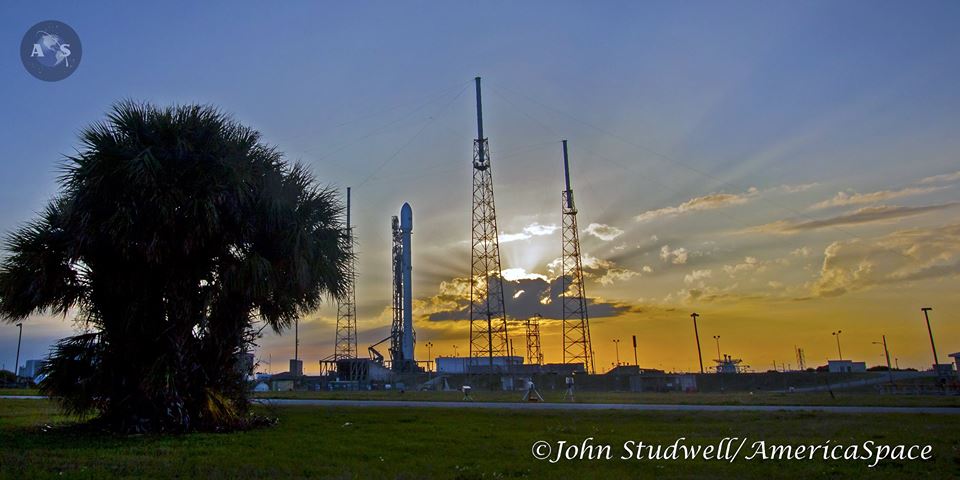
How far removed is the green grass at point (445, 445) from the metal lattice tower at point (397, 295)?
7544 cm

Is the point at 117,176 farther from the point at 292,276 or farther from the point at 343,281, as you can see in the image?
the point at 343,281

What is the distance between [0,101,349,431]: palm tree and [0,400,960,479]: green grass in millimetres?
1919

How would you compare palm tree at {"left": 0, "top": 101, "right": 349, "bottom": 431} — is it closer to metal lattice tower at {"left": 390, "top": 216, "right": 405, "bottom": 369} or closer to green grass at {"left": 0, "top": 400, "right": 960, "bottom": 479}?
green grass at {"left": 0, "top": 400, "right": 960, "bottom": 479}

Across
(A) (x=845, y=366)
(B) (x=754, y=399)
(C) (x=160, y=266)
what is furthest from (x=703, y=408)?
(A) (x=845, y=366)

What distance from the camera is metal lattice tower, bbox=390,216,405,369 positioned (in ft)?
327

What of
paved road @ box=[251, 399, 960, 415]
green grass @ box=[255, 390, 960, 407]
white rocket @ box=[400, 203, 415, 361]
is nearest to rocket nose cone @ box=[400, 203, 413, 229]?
white rocket @ box=[400, 203, 415, 361]

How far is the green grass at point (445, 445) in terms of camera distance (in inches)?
476

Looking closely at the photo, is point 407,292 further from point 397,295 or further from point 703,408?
point 703,408

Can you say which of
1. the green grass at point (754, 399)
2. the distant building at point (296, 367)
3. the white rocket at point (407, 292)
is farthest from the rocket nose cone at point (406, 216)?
the green grass at point (754, 399)

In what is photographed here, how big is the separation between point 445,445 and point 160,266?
37.6 ft

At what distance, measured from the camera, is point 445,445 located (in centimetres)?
1558

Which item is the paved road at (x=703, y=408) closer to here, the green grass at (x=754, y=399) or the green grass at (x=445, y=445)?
the green grass at (x=445, y=445)

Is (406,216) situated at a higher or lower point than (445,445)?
higher

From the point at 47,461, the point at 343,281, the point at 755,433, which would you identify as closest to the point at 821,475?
the point at 755,433
